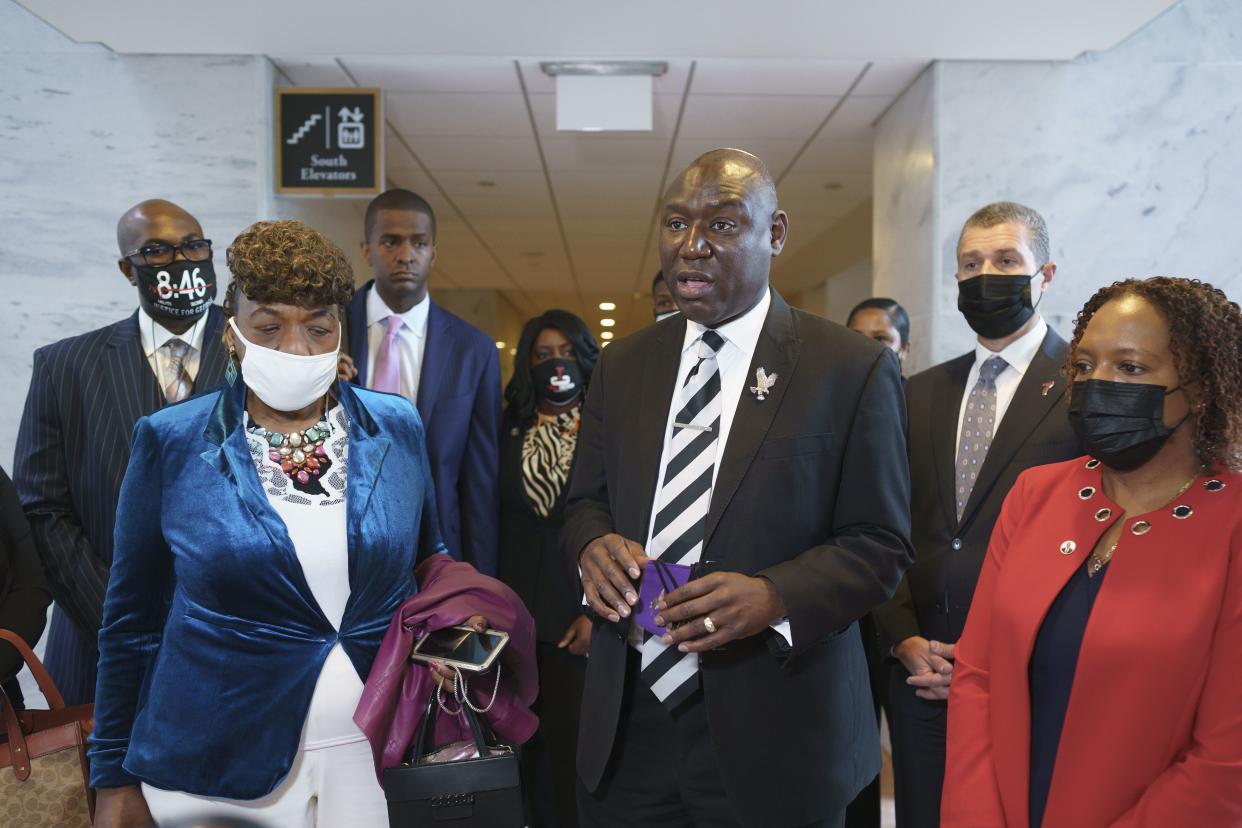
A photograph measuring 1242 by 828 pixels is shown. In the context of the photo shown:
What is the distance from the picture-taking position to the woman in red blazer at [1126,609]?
5.13 ft

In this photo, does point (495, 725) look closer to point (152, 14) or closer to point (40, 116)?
point (152, 14)

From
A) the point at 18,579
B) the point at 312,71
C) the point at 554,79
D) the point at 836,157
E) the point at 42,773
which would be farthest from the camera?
the point at 836,157

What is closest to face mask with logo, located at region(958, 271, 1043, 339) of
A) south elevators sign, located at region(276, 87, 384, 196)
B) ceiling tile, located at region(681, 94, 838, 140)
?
ceiling tile, located at region(681, 94, 838, 140)

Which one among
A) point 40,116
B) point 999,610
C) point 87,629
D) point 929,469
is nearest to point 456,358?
point 87,629

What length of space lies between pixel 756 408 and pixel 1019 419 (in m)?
1.03

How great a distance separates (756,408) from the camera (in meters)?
1.87

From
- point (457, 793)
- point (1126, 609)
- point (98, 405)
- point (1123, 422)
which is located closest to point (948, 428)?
point (1123, 422)

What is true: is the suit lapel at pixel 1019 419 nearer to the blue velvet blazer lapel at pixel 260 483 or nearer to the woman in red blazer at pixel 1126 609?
the woman in red blazer at pixel 1126 609

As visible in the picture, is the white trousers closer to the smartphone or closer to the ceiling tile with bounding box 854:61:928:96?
the smartphone

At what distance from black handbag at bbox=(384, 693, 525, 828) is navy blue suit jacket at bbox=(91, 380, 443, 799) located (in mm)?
263

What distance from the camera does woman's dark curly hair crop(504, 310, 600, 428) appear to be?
374 cm

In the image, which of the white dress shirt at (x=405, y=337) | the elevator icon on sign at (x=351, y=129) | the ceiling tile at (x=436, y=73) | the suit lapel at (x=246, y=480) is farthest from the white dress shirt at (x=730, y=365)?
the elevator icon on sign at (x=351, y=129)

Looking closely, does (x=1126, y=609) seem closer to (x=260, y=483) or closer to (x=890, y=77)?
(x=260, y=483)

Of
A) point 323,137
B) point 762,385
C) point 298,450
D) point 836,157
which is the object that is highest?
point 836,157
